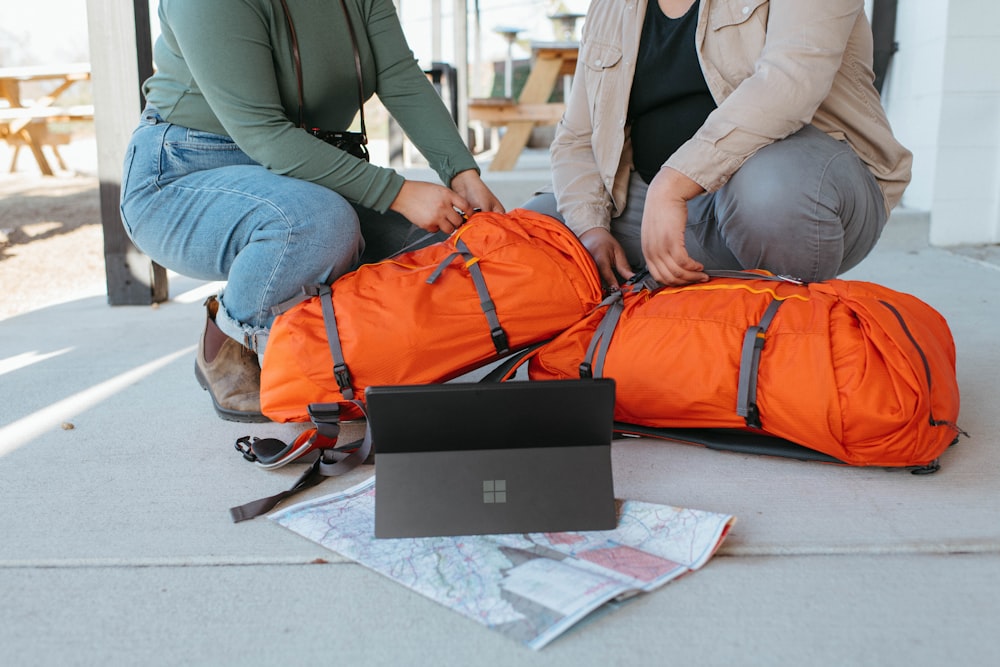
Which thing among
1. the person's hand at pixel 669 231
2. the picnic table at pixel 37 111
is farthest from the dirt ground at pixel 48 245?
the person's hand at pixel 669 231

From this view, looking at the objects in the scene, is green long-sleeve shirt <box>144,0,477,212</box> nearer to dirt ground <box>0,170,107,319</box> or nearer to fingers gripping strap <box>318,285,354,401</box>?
fingers gripping strap <box>318,285,354,401</box>

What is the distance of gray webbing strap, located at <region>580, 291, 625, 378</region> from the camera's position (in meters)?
1.56

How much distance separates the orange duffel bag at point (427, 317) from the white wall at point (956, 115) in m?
2.65

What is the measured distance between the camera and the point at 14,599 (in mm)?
1108

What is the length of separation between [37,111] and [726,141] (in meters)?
7.04

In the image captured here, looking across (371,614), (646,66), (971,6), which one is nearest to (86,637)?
(371,614)

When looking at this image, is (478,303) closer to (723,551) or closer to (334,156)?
(334,156)

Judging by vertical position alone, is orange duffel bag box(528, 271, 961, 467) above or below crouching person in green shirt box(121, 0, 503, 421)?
below

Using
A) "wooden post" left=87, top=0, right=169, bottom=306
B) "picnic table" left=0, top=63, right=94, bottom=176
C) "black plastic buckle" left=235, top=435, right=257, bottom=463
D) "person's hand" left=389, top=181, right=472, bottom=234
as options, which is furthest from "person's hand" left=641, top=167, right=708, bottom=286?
"picnic table" left=0, top=63, right=94, bottom=176

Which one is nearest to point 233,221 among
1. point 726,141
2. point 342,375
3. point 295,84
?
point 295,84

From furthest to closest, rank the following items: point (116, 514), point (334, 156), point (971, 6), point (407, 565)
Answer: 1. point (971, 6)
2. point (334, 156)
3. point (116, 514)
4. point (407, 565)

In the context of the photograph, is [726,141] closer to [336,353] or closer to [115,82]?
[336,353]

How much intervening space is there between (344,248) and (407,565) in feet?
2.73

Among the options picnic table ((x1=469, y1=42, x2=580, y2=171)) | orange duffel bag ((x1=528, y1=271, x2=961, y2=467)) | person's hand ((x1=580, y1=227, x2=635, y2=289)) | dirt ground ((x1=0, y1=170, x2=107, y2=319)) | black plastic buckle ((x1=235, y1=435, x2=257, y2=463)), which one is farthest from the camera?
picnic table ((x1=469, y1=42, x2=580, y2=171))
